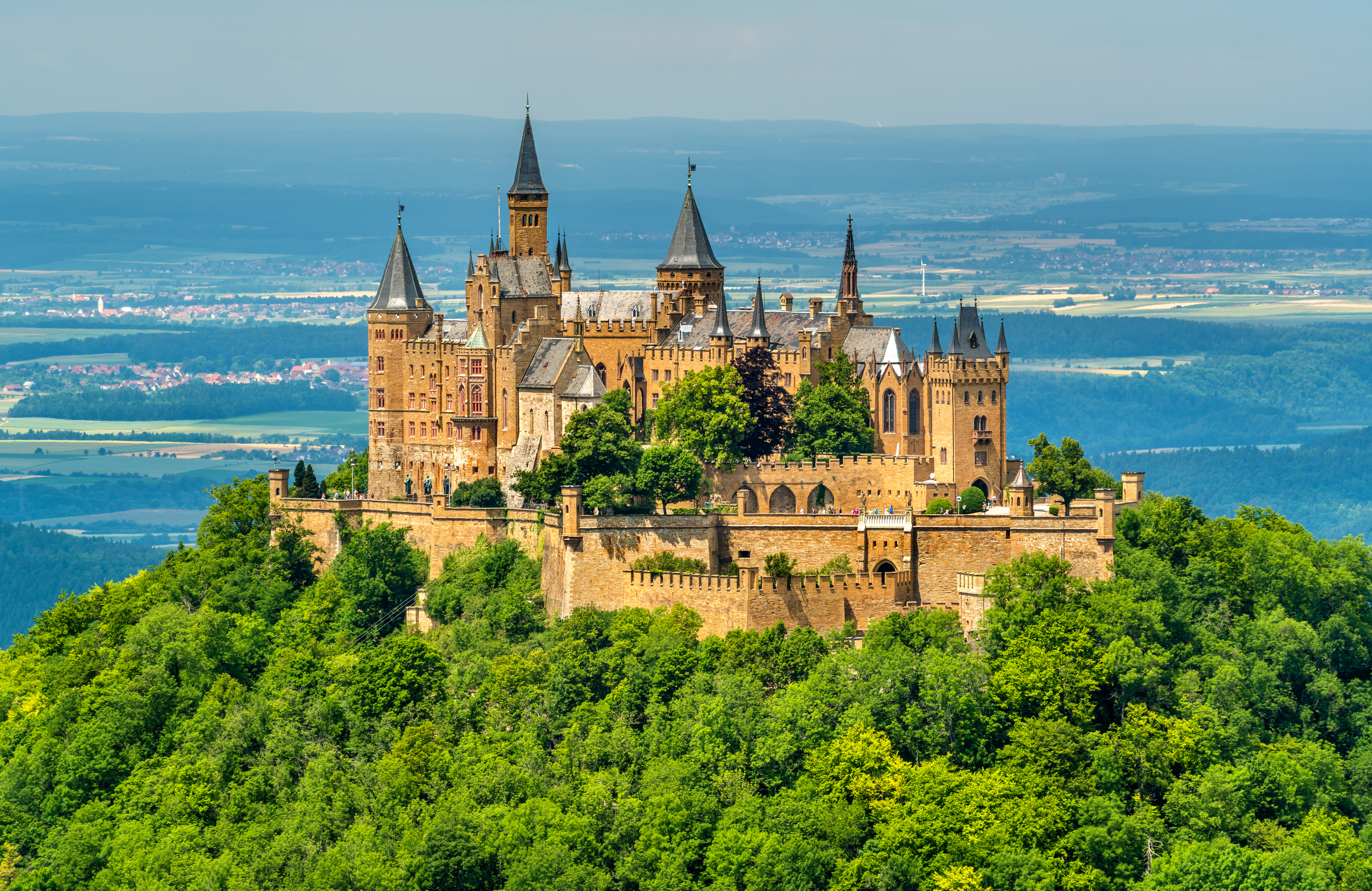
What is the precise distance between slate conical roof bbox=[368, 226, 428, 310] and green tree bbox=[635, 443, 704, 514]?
56.4 ft

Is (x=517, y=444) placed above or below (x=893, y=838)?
above

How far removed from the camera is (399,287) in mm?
89500

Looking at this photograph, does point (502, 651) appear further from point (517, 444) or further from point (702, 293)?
point (702, 293)

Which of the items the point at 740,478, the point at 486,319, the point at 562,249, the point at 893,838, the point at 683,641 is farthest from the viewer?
the point at 562,249

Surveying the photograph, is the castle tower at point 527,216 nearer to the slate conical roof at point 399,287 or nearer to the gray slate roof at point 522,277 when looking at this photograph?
the gray slate roof at point 522,277

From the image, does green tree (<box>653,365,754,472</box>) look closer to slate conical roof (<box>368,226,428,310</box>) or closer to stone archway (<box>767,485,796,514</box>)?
stone archway (<box>767,485,796,514</box>)

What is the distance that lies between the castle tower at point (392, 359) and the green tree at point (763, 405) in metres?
14.3

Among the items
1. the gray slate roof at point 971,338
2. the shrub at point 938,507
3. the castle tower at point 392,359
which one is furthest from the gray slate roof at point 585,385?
the shrub at point 938,507

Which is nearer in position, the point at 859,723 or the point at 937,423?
the point at 859,723

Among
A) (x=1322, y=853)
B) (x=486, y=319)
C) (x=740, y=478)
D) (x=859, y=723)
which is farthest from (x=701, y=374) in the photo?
(x=1322, y=853)

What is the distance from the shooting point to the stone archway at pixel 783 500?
78812 mm

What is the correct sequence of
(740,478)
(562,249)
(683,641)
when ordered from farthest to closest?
(562,249), (740,478), (683,641)

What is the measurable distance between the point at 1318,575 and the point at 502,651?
2756cm

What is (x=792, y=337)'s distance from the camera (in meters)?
86.3
